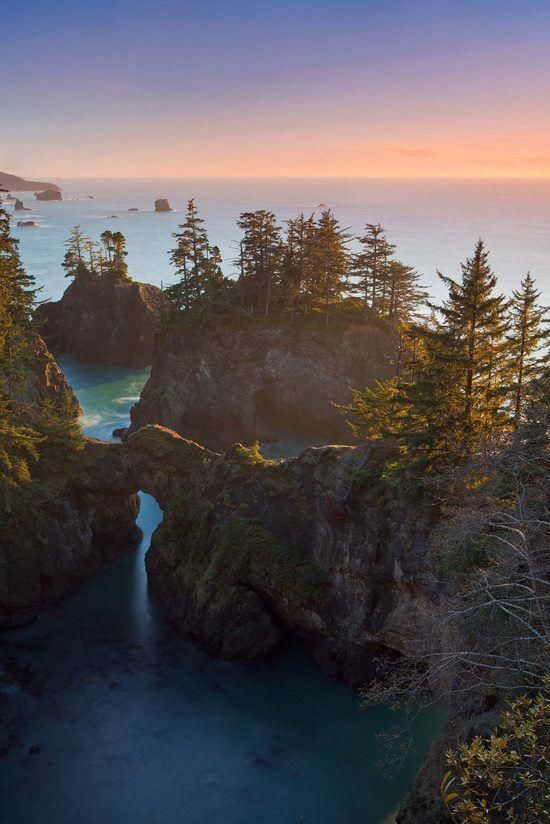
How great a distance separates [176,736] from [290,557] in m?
10.8

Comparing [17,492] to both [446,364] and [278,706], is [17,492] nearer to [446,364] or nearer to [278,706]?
[278,706]

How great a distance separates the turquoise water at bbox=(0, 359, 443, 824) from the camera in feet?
82.9

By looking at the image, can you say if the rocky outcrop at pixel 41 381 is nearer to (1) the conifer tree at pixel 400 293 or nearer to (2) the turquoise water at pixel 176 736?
(2) the turquoise water at pixel 176 736

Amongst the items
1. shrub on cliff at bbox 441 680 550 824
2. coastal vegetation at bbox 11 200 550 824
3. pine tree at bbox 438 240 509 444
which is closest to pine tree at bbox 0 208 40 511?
coastal vegetation at bbox 11 200 550 824

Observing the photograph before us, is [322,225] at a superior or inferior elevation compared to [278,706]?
superior

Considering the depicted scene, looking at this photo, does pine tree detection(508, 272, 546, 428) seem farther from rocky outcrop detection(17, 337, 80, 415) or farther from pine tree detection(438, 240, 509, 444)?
rocky outcrop detection(17, 337, 80, 415)

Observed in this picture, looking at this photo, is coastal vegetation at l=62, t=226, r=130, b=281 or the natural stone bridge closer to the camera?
the natural stone bridge

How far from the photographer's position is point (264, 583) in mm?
33938

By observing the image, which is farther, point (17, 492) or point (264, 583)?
point (17, 492)

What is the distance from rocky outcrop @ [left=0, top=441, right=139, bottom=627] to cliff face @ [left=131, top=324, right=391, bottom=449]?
2020 centimetres

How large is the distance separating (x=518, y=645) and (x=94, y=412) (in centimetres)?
6670

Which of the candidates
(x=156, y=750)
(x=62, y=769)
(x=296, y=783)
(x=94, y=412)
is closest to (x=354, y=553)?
(x=296, y=783)

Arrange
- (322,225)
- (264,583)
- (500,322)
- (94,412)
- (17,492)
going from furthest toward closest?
(94,412) → (322,225) → (17,492) → (264,583) → (500,322)

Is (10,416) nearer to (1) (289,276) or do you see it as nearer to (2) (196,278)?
(2) (196,278)
